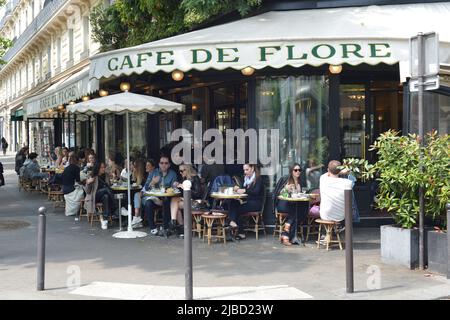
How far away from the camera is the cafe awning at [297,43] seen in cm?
894

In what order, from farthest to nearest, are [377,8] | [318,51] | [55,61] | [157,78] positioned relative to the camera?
[55,61] → [157,78] → [377,8] → [318,51]

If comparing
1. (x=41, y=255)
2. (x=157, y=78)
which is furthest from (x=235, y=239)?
(x=157, y=78)

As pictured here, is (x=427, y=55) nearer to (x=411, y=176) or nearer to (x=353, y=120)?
(x=411, y=176)

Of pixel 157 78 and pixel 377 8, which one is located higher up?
pixel 377 8

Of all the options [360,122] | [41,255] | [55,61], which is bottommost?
[41,255]

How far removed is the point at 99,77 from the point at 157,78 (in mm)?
3128

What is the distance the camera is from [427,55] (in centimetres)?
703

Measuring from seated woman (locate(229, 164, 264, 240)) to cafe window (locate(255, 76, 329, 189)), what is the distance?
0.81m

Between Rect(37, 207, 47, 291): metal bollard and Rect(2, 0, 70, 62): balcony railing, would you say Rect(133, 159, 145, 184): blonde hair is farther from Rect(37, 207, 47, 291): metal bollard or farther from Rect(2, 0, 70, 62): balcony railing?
Rect(2, 0, 70, 62): balcony railing

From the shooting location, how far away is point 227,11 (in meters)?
11.5

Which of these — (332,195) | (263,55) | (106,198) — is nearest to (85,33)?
(106,198)
